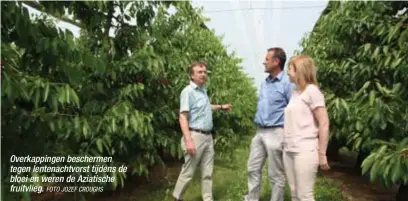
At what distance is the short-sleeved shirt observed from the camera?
3.14 metres

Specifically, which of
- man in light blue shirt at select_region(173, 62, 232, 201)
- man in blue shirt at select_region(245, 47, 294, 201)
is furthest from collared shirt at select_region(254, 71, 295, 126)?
man in light blue shirt at select_region(173, 62, 232, 201)

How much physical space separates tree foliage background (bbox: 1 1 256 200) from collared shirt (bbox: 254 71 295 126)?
1.01 metres

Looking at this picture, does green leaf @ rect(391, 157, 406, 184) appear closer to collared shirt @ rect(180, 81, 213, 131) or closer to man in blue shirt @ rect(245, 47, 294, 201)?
man in blue shirt @ rect(245, 47, 294, 201)

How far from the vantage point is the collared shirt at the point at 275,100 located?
12.8 ft

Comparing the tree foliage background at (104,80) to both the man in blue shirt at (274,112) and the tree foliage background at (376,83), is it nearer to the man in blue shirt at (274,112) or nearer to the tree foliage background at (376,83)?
the man in blue shirt at (274,112)

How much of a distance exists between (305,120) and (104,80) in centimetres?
216

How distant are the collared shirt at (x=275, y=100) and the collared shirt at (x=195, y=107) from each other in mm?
516

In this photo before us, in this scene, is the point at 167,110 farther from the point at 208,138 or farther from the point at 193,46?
the point at 193,46

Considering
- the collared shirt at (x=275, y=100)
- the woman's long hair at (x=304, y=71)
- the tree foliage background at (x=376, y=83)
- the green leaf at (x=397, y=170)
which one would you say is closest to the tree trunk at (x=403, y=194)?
the tree foliage background at (x=376, y=83)

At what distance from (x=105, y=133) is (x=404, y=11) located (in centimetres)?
283

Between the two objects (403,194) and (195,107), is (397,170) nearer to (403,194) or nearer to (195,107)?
(195,107)

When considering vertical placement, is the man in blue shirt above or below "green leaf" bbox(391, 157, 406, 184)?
above

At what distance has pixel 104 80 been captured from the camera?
4.50 metres

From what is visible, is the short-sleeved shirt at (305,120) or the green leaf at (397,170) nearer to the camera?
the green leaf at (397,170)
